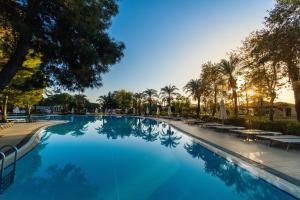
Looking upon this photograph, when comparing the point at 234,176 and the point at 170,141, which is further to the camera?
the point at 170,141

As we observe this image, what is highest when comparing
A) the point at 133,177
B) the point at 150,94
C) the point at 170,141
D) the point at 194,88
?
the point at 150,94

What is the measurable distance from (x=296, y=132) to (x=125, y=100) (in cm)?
5331

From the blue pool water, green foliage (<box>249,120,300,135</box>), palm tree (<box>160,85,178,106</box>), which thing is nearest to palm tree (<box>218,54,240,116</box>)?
green foliage (<box>249,120,300,135</box>)

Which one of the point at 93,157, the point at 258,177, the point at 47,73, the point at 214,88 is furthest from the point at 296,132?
the point at 214,88

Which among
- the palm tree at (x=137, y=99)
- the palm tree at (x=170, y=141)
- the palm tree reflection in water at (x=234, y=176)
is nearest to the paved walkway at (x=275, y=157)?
the palm tree reflection in water at (x=234, y=176)

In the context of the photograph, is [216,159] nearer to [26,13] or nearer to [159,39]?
[26,13]

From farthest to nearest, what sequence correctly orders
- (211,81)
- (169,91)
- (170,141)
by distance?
(169,91) → (211,81) → (170,141)

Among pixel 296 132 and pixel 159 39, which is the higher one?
pixel 159 39

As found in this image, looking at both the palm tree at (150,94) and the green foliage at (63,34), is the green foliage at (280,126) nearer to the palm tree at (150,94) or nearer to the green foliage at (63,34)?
the green foliage at (63,34)

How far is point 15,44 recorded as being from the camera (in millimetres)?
9898

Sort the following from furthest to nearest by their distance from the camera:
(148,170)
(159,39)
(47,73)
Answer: (159,39)
(47,73)
(148,170)

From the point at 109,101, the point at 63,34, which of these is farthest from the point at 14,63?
the point at 109,101

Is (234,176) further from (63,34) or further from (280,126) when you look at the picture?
(280,126)

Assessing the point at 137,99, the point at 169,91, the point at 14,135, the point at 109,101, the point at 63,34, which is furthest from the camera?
the point at 109,101
